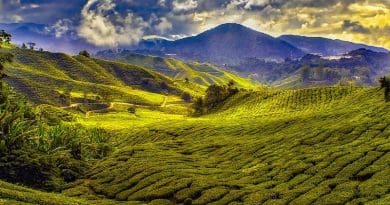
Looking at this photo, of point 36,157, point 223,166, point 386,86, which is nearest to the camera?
point 223,166

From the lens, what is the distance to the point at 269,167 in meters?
66.3

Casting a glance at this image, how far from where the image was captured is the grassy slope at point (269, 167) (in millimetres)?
52156

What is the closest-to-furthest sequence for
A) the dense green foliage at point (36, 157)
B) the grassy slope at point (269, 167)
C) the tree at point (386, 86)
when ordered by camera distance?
the grassy slope at point (269, 167) → the dense green foliage at point (36, 157) → the tree at point (386, 86)

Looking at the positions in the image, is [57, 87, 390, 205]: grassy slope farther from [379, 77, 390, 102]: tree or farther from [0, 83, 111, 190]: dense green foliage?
[379, 77, 390, 102]: tree

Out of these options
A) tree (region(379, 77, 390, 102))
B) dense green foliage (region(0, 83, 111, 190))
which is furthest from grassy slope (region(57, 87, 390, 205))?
tree (region(379, 77, 390, 102))

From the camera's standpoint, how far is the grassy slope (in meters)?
52.2

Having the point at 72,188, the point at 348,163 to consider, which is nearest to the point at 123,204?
the point at 72,188

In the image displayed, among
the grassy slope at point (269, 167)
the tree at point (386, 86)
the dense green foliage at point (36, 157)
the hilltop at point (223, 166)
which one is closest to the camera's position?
the hilltop at point (223, 166)

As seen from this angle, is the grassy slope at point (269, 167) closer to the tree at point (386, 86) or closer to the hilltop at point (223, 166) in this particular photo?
the hilltop at point (223, 166)

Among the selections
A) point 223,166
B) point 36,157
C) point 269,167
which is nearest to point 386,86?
point 223,166

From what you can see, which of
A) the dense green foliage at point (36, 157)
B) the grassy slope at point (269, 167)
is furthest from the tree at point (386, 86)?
the dense green foliage at point (36, 157)

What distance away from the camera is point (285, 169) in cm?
6328

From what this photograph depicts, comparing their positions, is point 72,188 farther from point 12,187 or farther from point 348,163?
point 348,163

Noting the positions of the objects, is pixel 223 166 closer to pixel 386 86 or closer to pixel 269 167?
pixel 269 167
